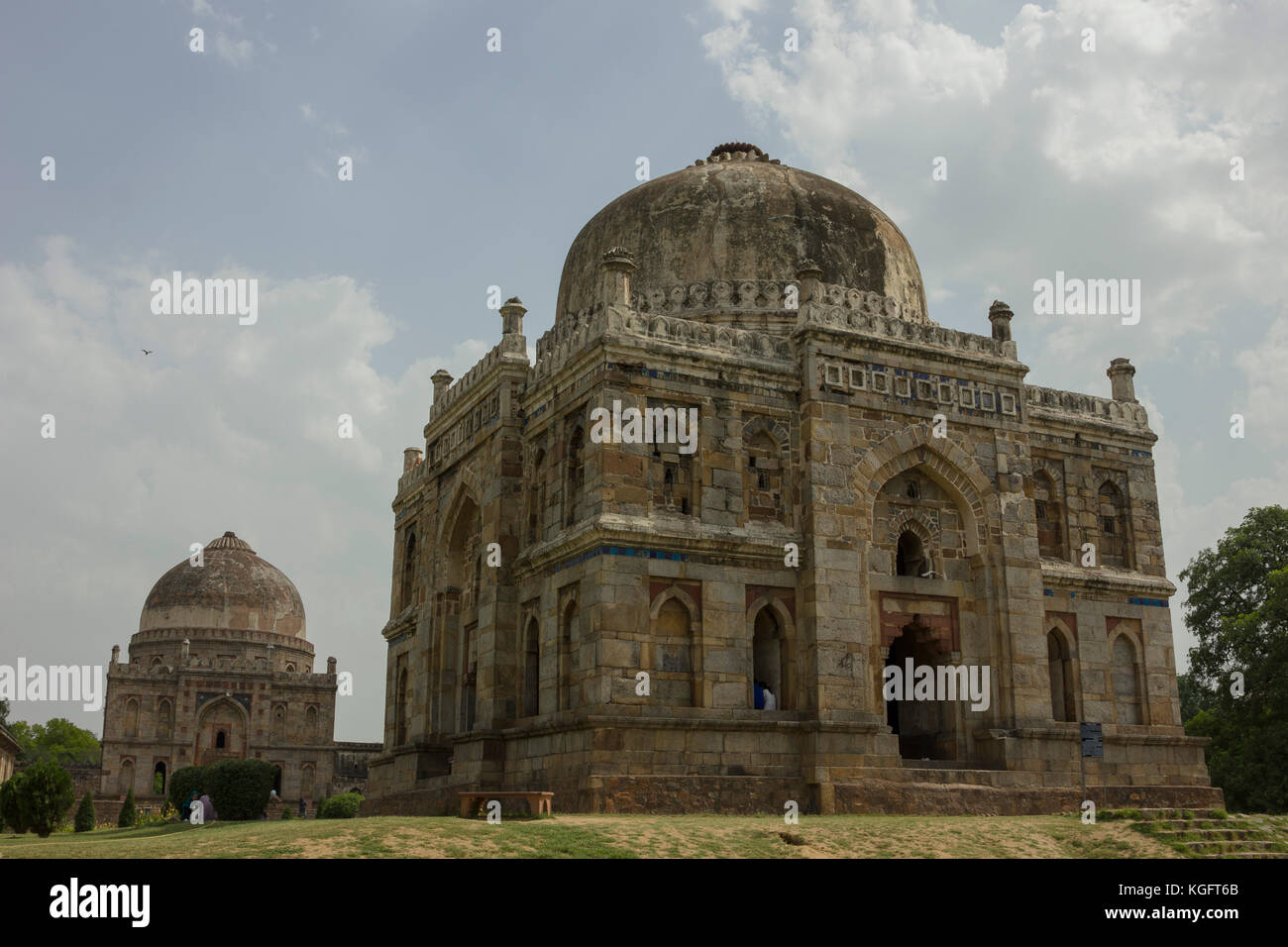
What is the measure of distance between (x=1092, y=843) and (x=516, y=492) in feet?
40.3

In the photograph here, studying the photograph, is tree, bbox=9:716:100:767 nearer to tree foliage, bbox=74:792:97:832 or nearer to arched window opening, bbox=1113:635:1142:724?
tree foliage, bbox=74:792:97:832

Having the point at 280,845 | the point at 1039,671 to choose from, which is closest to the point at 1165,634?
the point at 1039,671

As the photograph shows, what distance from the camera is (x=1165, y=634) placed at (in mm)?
25797

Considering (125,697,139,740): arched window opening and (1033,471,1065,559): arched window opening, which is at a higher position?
(1033,471,1065,559): arched window opening

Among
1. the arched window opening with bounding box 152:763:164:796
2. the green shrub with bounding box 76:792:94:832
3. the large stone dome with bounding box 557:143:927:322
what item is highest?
the large stone dome with bounding box 557:143:927:322

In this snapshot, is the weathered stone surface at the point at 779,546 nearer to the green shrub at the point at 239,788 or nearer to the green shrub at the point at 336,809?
the green shrub at the point at 336,809

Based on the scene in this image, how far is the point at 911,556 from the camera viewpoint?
78.4 feet

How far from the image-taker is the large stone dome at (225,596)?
199 ft

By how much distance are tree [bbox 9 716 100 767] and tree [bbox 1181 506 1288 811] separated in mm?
68367

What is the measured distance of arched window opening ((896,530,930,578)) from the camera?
23.6 m

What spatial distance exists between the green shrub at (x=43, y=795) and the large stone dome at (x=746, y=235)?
1447 cm

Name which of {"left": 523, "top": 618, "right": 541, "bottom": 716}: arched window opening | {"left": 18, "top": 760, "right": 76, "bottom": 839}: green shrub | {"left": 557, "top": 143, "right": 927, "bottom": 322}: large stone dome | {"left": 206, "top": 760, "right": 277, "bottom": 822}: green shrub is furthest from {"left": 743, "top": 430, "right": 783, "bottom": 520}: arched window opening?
{"left": 206, "top": 760, "right": 277, "bottom": 822}: green shrub

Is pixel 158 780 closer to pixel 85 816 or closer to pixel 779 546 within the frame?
pixel 85 816
